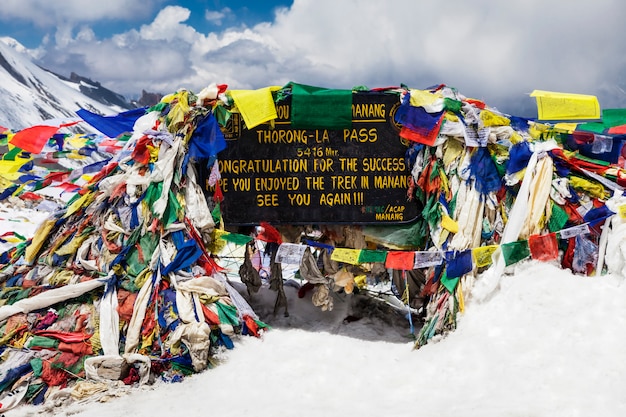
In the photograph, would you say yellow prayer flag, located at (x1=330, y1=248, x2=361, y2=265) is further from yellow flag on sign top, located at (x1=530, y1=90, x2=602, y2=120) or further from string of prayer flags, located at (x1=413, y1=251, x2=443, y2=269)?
yellow flag on sign top, located at (x1=530, y1=90, x2=602, y2=120)

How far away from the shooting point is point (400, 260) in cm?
695

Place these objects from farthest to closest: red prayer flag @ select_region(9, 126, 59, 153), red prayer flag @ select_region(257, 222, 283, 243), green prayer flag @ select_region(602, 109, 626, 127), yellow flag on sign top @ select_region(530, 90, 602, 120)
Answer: red prayer flag @ select_region(9, 126, 59, 153) < green prayer flag @ select_region(602, 109, 626, 127) < red prayer flag @ select_region(257, 222, 283, 243) < yellow flag on sign top @ select_region(530, 90, 602, 120)

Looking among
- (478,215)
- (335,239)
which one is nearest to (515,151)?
(478,215)

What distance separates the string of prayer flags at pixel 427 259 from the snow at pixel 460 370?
63 cm

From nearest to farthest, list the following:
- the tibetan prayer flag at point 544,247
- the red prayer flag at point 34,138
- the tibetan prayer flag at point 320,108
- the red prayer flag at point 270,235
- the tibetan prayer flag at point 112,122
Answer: the tibetan prayer flag at point 544,247, the tibetan prayer flag at point 320,108, the red prayer flag at point 270,235, the tibetan prayer flag at point 112,122, the red prayer flag at point 34,138

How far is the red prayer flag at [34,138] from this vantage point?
9.10m

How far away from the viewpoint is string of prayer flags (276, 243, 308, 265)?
23.5 ft

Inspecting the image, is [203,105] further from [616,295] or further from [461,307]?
[616,295]

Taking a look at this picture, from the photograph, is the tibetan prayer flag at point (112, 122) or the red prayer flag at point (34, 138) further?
the red prayer flag at point (34, 138)

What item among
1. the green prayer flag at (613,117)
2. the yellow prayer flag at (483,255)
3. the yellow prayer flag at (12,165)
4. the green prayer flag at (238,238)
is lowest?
the yellow prayer flag at (483,255)

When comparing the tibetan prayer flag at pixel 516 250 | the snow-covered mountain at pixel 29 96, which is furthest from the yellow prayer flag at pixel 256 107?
the snow-covered mountain at pixel 29 96

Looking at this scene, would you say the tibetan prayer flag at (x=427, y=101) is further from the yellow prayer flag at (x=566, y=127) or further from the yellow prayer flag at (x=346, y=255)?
the yellow prayer flag at (x=346, y=255)

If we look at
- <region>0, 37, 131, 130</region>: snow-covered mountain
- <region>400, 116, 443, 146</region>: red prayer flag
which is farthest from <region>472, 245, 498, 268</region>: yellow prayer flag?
<region>0, 37, 131, 130</region>: snow-covered mountain

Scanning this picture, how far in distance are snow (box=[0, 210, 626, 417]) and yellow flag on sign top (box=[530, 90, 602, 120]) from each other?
189cm
